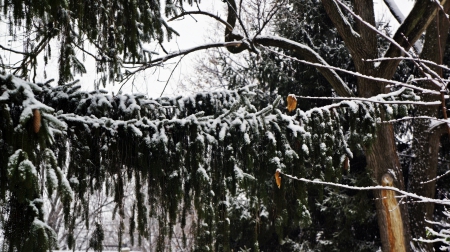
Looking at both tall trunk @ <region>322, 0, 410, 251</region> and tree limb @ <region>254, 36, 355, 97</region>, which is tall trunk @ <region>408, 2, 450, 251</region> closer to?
tall trunk @ <region>322, 0, 410, 251</region>

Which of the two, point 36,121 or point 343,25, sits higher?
point 343,25

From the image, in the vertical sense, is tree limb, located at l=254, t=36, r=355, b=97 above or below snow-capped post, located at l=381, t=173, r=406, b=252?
above

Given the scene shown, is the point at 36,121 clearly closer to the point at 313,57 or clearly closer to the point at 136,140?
the point at 136,140

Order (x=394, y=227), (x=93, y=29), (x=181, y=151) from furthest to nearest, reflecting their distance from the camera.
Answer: (x=394, y=227), (x=93, y=29), (x=181, y=151)

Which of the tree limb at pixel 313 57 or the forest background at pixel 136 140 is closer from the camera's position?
the forest background at pixel 136 140

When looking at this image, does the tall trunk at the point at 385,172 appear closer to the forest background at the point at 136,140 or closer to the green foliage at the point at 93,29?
the forest background at the point at 136,140

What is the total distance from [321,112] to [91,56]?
2373 mm

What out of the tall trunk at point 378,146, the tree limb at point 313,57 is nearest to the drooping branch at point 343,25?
the tall trunk at point 378,146

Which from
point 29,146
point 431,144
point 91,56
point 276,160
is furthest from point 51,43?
point 431,144

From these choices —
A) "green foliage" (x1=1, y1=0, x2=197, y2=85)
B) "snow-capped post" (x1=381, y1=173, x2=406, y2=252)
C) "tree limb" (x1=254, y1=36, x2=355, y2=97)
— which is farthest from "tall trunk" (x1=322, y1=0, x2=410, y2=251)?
"green foliage" (x1=1, y1=0, x2=197, y2=85)

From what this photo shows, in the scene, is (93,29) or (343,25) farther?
(343,25)

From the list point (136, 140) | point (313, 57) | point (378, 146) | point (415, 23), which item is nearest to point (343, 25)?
point (313, 57)

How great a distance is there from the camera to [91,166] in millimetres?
3744

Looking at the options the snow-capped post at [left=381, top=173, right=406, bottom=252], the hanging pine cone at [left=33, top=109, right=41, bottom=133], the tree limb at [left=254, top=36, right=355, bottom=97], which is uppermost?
the tree limb at [left=254, top=36, right=355, bottom=97]
